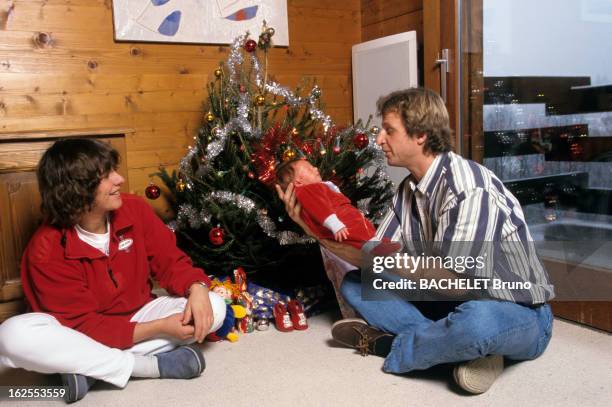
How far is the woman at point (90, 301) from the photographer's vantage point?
169 cm

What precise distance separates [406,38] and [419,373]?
1.91m

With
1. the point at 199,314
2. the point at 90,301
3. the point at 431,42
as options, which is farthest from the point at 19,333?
the point at 431,42

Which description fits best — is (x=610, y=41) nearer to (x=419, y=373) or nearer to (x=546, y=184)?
(x=546, y=184)

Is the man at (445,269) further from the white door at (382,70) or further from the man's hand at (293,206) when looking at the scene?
the white door at (382,70)

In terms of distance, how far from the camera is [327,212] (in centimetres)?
199

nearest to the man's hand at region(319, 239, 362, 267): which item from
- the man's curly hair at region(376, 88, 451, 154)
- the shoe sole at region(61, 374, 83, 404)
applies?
the man's curly hair at region(376, 88, 451, 154)

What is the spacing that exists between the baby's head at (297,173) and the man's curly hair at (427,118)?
39cm

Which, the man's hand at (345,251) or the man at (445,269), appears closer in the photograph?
the man at (445,269)

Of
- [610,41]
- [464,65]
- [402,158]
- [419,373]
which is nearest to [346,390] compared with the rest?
[419,373]

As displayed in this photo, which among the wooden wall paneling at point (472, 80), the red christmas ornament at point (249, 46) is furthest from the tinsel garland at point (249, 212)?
the wooden wall paneling at point (472, 80)

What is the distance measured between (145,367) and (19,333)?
1.33ft

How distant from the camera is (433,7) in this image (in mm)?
2879

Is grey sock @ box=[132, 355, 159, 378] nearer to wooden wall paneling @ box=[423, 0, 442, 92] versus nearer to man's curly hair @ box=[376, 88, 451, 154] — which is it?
man's curly hair @ box=[376, 88, 451, 154]

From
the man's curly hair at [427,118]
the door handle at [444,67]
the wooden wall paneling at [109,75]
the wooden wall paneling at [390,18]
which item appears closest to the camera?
the man's curly hair at [427,118]
